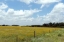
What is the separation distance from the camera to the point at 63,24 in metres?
144

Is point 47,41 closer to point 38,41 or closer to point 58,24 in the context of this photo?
point 38,41

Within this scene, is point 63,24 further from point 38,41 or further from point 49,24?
point 38,41

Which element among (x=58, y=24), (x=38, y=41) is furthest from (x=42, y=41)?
(x=58, y=24)

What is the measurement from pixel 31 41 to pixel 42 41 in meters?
1.15

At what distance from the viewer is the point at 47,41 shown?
59.4ft

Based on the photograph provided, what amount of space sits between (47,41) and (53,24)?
415 ft

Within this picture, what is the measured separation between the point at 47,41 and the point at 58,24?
4940 inches

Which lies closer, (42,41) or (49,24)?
(42,41)

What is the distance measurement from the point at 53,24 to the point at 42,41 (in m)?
127

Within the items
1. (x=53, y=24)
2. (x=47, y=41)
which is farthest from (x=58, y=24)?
(x=47, y=41)

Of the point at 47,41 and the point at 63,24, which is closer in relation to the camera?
the point at 47,41

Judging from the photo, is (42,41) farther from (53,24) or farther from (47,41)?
(53,24)

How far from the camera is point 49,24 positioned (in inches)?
5753

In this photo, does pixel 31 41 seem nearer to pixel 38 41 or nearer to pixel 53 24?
pixel 38 41
